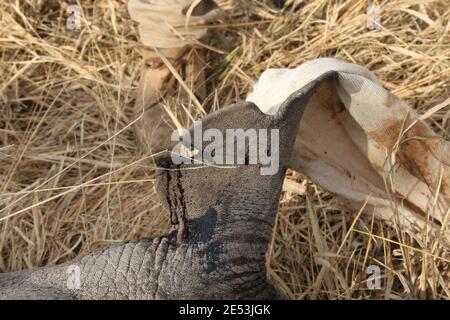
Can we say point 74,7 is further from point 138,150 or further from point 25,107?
point 138,150

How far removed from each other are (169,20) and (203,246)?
2.23 ft

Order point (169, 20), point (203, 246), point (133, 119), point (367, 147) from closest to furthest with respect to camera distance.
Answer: point (203, 246) < point (367, 147) < point (169, 20) < point (133, 119)

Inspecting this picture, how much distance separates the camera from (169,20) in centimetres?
167

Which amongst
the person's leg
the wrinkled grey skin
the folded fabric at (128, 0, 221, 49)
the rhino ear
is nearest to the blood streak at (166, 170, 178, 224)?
the wrinkled grey skin

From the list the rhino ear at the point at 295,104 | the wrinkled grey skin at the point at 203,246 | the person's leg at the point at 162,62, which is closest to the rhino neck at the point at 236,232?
the wrinkled grey skin at the point at 203,246

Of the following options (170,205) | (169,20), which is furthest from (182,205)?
(169,20)

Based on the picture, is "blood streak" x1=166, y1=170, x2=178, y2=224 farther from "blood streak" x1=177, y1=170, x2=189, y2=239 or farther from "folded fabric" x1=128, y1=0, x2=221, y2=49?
"folded fabric" x1=128, y1=0, x2=221, y2=49

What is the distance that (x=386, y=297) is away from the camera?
124 centimetres

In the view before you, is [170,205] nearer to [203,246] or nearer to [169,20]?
[203,246]

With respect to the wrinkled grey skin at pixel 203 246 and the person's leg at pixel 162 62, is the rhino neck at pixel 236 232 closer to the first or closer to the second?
the wrinkled grey skin at pixel 203 246

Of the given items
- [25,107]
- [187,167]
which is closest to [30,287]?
[187,167]

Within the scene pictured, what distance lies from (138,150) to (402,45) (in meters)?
0.64

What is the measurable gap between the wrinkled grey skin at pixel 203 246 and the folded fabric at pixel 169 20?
0.53m

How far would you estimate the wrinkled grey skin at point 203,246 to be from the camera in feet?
3.70
